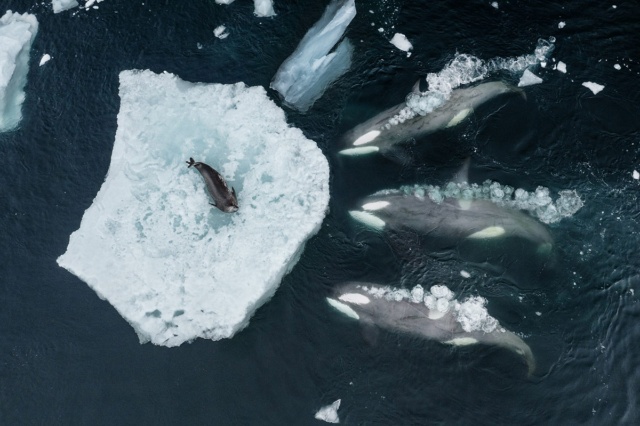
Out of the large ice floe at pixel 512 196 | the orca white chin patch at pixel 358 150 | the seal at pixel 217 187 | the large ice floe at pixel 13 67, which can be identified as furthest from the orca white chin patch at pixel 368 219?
the large ice floe at pixel 13 67

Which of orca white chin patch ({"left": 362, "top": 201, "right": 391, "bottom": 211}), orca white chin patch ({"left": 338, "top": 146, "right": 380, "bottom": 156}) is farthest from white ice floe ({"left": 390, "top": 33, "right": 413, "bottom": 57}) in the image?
orca white chin patch ({"left": 362, "top": 201, "right": 391, "bottom": 211})

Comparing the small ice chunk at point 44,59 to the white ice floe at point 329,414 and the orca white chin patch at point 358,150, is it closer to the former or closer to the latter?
the orca white chin patch at point 358,150

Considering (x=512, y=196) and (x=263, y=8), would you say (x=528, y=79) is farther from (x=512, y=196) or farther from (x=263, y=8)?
(x=263, y=8)

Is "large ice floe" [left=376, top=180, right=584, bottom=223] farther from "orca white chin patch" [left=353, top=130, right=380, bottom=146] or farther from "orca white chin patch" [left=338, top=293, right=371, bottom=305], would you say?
"orca white chin patch" [left=338, top=293, right=371, bottom=305]

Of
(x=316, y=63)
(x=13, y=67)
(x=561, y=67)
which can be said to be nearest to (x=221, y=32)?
(x=316, y=63)

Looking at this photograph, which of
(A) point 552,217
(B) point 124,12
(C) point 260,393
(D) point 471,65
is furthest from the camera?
(B) point 124,12

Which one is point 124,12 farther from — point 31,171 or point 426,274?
point 426,274

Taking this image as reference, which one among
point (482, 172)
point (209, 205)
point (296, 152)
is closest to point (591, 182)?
point (482, 172)

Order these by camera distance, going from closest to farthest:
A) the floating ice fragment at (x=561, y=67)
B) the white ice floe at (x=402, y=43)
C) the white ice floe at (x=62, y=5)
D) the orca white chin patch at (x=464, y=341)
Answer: the orca white chin patch at (x=464, y=341) < the floating ice fragment at (x=561, y=67) < the white ice floe at (x=402, y=43) < the white ice floe at (x=62, y=5)
